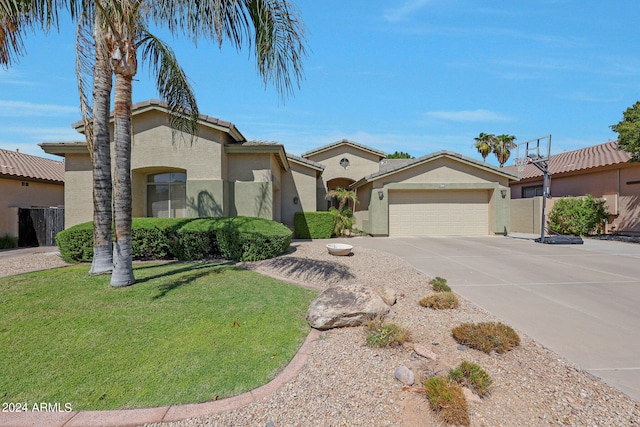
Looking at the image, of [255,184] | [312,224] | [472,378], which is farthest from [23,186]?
[472,378]

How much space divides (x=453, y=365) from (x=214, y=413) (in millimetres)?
2701

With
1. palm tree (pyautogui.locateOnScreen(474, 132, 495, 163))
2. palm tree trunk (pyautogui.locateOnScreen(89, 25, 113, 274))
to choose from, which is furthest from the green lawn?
palm tree (pyautogui.locateOnScreen(474, 132, 495, 163))

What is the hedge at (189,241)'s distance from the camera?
891cm

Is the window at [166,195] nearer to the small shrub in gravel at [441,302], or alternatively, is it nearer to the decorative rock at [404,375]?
the small shrub in gravel at [441,302]

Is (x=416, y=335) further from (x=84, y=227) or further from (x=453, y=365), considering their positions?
(x=84, y=227)

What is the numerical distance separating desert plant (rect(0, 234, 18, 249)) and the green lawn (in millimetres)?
10848

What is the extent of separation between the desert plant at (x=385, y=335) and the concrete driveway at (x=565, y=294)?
6.36ft

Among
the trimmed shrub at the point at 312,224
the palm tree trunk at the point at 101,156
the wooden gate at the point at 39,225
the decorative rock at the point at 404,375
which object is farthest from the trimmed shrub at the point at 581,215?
the wooden gate at the point at 39,225

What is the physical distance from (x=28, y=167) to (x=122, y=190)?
1641 cm

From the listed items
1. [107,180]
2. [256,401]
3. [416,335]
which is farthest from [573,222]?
[107,180]

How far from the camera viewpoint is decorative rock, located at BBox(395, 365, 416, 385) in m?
3.18

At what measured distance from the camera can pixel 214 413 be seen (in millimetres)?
2785

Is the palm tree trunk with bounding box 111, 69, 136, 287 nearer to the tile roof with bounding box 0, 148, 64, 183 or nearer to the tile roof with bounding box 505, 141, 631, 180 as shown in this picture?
the tile roof with bounding box 0, 148, 64, 183

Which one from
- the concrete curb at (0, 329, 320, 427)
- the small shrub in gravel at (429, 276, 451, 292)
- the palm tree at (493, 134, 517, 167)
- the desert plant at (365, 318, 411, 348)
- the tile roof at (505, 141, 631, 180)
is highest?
the palm tree at (493, 134, 517, 167)
